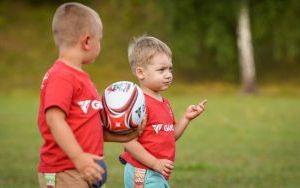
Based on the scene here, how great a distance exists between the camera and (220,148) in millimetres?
13906

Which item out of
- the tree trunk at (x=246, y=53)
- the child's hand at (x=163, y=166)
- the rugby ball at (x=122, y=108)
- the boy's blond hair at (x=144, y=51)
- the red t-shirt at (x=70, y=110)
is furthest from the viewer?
the tree trunk at (x=246, y=53)

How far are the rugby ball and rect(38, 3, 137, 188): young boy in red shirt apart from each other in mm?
292

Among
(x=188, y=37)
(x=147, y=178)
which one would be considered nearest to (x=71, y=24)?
(x=147, y=178)

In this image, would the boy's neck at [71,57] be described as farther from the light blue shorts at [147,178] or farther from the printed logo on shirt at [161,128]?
the light blue shorts at [147,178]

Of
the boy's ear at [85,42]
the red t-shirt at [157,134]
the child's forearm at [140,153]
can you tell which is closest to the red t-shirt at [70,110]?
the boy's ear at [85,42]

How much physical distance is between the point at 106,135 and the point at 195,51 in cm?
2884

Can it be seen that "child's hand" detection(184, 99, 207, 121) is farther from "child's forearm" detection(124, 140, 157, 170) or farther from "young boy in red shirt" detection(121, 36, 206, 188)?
"child's forearm" detection(124, 140, 157, 170)

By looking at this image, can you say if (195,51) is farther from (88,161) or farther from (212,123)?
(88,161)

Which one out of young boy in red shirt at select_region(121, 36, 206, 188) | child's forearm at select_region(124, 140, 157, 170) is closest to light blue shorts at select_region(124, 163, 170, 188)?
young boy in red shirt at select_region(121, 36, 206, 188)

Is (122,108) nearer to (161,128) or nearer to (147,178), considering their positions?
(161,128)

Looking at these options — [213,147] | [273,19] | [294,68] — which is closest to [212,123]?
[213,147]

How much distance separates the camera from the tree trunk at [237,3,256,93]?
33031mm

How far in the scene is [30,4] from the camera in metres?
45.3

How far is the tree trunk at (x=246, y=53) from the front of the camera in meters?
33.0
